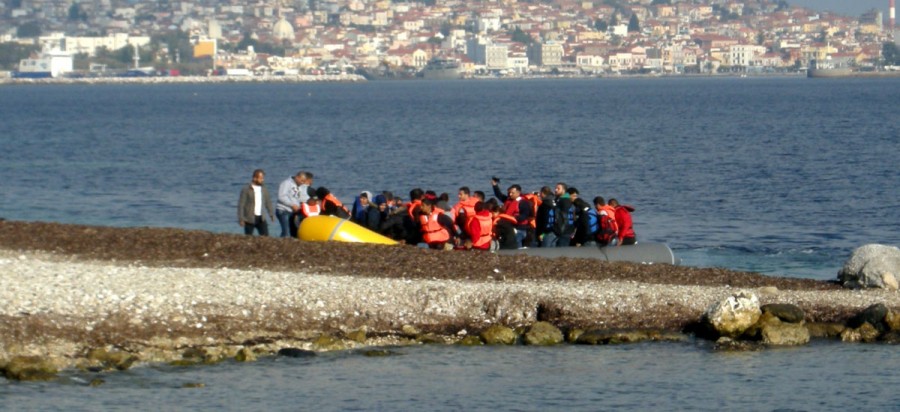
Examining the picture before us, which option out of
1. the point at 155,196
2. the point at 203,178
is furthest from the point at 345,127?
the point at 155,196

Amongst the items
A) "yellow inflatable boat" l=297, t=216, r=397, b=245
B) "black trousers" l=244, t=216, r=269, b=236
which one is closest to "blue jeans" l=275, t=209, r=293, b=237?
"black trousers" l=244, t=216, r=269, b=236

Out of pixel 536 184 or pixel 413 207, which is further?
pixel 536 184

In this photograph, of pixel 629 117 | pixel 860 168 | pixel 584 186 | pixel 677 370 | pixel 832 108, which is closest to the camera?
pixel 677 370

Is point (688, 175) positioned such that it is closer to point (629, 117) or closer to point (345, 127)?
point (345, 127)

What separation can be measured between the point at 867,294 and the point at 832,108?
296 ft

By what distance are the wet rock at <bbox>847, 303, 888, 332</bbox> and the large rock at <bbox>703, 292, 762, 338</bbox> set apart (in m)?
1.25

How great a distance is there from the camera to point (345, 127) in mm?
84188

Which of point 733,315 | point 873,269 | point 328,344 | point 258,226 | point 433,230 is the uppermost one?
point 433,230

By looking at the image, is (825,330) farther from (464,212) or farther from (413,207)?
(413,207)

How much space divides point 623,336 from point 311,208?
674 centimetres

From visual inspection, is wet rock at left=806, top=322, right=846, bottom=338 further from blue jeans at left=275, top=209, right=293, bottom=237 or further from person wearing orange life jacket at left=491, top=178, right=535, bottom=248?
blue jeans at left=275, top=209, right=293, bottom=237

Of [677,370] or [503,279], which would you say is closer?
[677,370]

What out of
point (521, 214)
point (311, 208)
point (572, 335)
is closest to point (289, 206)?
point (311, 208)

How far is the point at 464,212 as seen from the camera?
2233 centimetres
